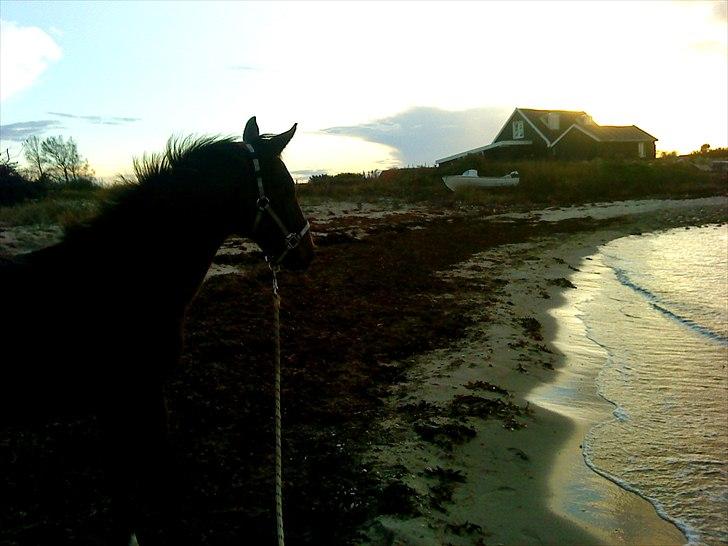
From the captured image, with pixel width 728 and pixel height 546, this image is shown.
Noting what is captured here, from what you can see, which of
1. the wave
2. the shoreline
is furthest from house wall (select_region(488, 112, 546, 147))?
the shoreline

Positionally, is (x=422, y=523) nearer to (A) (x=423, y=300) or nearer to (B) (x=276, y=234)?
(B) (x=276, y=234)

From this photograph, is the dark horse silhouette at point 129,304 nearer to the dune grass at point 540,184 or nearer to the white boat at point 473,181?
the dune grass at point 540,184

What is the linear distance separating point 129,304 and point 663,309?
10.9m

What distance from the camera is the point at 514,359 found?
723cm

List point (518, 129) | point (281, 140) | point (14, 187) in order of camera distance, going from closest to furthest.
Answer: point (281, 140) → point (14, 187) → point (518, 129)

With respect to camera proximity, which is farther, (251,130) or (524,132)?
(524,132)

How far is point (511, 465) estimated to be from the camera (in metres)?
Result: 4.55

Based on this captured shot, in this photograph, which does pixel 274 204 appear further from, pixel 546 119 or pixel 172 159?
pixel 546 119

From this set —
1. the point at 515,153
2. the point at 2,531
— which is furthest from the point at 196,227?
the point at 515,153

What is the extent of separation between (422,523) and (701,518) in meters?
2.14

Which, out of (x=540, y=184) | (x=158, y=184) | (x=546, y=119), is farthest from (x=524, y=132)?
(x=158, y=184)

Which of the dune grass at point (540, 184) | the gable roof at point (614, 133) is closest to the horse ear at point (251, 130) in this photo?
the dune grass at point (540, 184)

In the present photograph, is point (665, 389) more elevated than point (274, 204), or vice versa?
point (274, 204)

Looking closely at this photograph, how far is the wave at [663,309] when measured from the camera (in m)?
9.35
